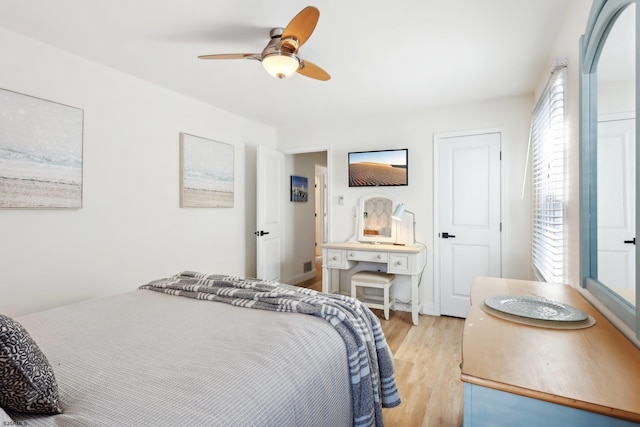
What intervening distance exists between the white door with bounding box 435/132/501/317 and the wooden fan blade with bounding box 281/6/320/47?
2341 mm

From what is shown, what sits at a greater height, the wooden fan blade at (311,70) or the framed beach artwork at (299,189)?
the wooden fan blade at (311,70)

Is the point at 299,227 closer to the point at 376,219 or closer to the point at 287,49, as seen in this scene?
the point at 376,219

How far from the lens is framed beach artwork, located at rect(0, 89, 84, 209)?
2.11m

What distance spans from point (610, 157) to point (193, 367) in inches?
64.3

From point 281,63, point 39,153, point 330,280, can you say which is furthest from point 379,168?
point 39,153

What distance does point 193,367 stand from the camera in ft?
3.61

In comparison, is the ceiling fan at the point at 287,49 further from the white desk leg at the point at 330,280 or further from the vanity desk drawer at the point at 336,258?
the white desk leg at the point at 330,280

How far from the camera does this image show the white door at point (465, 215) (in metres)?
3.45

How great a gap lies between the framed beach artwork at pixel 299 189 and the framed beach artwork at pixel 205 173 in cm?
138

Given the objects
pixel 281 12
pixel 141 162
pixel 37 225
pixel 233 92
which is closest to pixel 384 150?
pixel 233 92

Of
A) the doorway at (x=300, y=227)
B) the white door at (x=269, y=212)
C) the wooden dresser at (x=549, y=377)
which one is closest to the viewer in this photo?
the wooden dresser at (x=549, y=377)

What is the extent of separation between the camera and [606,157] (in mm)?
1196

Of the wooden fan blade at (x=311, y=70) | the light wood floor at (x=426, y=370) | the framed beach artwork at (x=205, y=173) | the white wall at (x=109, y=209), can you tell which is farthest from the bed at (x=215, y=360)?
the framed beach artwork at (x=205, y=173)

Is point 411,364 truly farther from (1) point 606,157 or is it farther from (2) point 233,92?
(2) point 233,92
